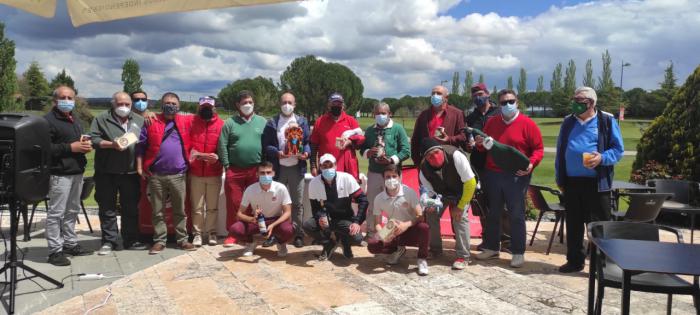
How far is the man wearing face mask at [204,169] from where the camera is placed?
6.26 metres

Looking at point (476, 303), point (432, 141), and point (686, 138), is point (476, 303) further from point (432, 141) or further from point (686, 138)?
point (686, 138)

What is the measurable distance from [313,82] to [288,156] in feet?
259

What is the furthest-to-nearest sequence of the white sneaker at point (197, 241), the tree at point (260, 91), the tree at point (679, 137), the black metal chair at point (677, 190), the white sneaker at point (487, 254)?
the tree at point (260, 91), the tree at point (679, 137), the black metal chair at point (677, 190), the white sneaker at point (197, 241), the white sneaker at point (487, 254)

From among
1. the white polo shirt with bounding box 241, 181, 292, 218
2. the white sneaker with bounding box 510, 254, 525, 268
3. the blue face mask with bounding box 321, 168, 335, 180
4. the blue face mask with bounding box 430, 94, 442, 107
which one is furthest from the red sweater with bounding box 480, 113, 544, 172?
the white polo shirt with bounding box 241, 181, 292, 218

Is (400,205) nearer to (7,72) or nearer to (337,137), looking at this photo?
(337,137)

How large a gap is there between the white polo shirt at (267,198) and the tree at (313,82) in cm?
7673

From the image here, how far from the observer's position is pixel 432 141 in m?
5.81

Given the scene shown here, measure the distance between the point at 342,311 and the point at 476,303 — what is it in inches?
47.8

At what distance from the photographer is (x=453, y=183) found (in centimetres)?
543

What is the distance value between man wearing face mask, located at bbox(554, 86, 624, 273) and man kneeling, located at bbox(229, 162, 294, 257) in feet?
10.4

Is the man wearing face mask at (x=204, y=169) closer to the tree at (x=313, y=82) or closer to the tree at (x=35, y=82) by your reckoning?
the tree at (x=35, y=82)

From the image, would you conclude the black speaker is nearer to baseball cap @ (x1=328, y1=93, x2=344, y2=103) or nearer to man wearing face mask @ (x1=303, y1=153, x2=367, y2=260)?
man wearing face mask @ (x1=303, y1=153, x2=367, y2=260)

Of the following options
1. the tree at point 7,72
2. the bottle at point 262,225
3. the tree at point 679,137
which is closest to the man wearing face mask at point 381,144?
the bottle at point 262,225

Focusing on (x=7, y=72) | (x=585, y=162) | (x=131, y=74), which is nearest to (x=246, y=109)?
(x=585, y=162)
